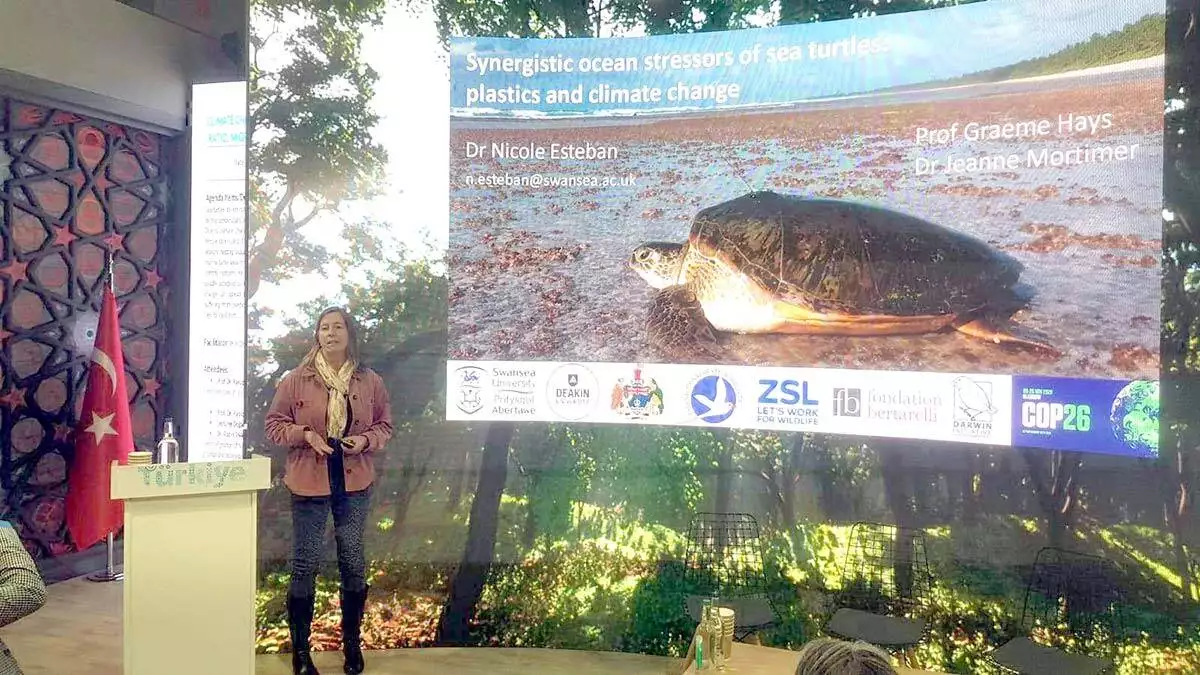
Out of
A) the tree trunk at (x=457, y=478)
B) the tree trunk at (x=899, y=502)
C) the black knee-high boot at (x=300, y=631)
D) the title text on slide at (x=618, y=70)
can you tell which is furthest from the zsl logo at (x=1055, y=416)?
the black knee-high boot at (x=300, y=631)

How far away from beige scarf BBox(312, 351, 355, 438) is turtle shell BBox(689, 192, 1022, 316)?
1.89 m

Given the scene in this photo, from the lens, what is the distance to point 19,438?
452 cm

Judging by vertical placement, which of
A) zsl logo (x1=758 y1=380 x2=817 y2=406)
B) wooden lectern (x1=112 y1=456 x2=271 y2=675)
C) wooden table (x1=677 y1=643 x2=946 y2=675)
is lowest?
wooden table (x1=677 y1=643 x2=946 y2=675)

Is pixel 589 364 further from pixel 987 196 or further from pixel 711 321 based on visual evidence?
pixel 987 196

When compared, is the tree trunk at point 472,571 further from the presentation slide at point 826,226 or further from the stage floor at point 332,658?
the presentation slide at point 826,226

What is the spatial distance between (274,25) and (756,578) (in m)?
3.80

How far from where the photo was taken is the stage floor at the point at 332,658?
3697 millimetres

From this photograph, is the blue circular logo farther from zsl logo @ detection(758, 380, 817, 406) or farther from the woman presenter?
the woman presenter

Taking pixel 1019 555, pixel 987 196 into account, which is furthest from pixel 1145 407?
pixel 987 196

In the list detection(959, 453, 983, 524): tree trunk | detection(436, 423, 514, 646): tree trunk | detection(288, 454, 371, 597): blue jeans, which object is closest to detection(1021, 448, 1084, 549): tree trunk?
detection(959, 453, 983, 524): tree trunk

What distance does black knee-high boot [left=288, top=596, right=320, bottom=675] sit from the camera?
372 cm

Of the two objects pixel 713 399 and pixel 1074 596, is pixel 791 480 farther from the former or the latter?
pixel 1074 596

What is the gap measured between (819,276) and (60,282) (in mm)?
4545

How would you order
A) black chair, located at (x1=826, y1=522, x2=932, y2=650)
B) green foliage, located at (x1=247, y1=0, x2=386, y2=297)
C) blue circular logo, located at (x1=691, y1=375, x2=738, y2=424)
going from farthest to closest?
1. green foliage, located at (x1=247, y1=0, x2=386, y2=297)
2. blue circular logo, located at (x1=691, y1=375, x2=738, y2=424)
3. black chair, located at (x1=826, y1=522, x2=932, y2=650)
